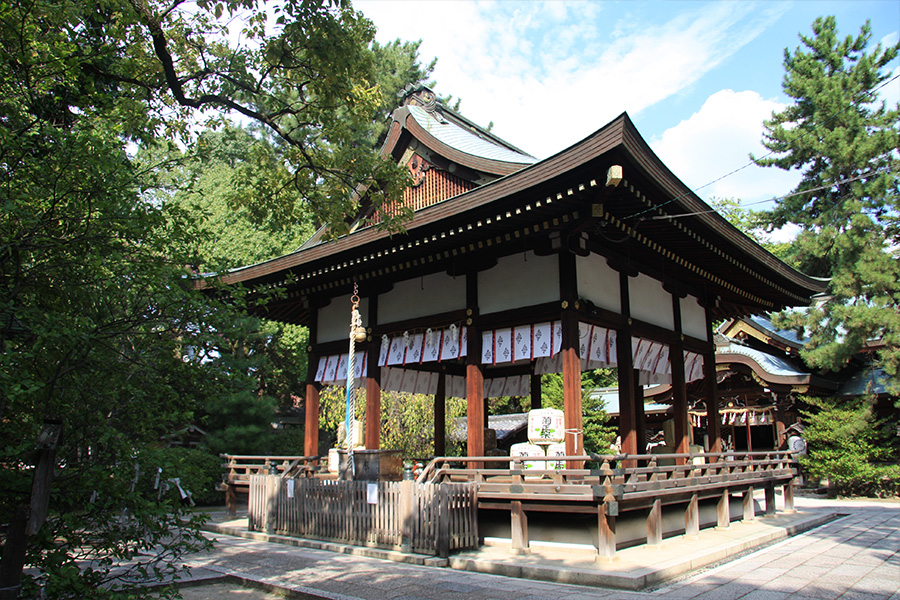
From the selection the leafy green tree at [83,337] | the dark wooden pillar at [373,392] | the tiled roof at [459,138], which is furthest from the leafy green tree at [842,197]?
the leafy green tree at [83,337]

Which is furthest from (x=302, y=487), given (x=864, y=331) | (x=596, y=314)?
(x=864, y=331)

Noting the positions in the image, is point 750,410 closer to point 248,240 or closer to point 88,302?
point 248,240

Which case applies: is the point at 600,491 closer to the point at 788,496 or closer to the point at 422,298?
the point at 422,298

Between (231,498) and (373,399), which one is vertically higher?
(373,399)

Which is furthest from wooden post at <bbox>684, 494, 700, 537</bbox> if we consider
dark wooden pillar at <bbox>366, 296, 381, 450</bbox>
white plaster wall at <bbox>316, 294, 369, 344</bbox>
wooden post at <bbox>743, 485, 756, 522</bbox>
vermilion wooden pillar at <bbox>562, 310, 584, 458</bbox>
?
white plaster wall at <bbox>316, 294, 369, 344</bbox>

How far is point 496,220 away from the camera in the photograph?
9.12m

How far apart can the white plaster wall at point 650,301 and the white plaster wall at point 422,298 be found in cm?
321

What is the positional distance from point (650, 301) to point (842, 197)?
15.4m

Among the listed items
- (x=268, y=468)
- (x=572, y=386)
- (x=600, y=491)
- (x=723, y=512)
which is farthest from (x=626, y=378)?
(x=268, y=468)

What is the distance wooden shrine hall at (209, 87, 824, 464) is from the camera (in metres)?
8.78

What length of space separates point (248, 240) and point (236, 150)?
1193 cm

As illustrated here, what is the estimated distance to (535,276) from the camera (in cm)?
1017

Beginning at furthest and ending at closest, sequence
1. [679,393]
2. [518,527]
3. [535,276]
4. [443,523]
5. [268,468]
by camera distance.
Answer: [268,468] → [679,393] → [535,276] → [518,527] → [443,523]

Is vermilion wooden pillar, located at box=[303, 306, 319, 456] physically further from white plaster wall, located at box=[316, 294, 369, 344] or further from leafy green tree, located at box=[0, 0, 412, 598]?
leafy green tree, located at box=[0, 0, 412, 598]
